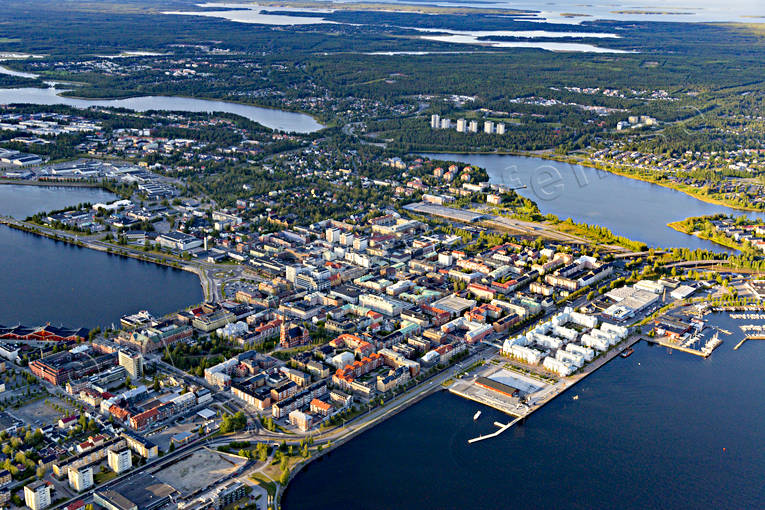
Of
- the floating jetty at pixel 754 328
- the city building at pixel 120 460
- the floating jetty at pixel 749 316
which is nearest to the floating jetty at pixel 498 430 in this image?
the city building at pixel 120 460

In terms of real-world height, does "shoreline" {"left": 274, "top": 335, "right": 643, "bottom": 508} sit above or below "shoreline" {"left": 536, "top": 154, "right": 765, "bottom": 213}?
below

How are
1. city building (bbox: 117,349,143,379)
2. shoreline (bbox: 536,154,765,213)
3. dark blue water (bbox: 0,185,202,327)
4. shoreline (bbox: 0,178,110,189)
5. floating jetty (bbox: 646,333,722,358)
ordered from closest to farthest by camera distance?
1. city building (bbox: 117,349,143,379)
2. floating jetty (bbox: 646,333,722,358)
3. dark blue water (bbox: 0,185,202,327)
4. shoreline (bbox: 536,154,765,213)
5. shoreline (bbox: 0,178,110,189)

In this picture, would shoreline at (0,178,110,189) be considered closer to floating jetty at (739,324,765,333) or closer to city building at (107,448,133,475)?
city building at (107,448,133,475)

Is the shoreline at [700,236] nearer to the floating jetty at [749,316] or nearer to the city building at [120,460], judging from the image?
the floating jetty at [749,316]

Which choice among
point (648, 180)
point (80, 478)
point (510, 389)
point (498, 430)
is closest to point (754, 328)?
point (510, 389)

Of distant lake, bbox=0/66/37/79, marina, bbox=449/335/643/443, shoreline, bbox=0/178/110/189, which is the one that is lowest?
marina, bbox=449/335/643/443

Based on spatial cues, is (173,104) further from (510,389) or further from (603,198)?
(510,389)

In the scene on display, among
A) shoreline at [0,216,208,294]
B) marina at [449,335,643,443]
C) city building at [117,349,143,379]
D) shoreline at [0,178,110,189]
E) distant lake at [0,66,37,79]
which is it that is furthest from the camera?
distant lake at [0,66,37,79]

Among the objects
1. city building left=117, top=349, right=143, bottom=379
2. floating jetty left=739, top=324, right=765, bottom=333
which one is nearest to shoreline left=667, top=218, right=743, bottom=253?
floating jetty left=739, top=324, right=765, bottom=333

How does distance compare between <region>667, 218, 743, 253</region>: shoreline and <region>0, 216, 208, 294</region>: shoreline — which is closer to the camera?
<region>0, 216, 208, 294</region>: shoreline
